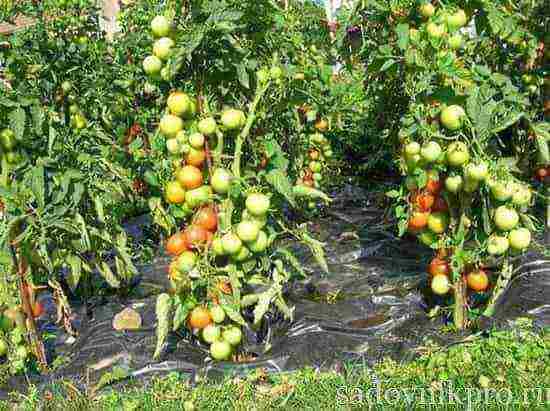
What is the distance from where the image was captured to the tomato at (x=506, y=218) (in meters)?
2.70

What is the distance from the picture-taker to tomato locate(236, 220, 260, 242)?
2.48 metres

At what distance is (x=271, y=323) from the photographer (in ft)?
10.1

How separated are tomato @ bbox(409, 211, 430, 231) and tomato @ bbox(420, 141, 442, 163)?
327 mm

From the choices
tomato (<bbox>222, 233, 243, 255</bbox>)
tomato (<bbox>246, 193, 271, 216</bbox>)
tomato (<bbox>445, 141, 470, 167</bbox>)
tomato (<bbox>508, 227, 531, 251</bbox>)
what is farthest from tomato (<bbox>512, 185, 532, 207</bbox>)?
tomato (<bbox>222, 233, 243, 255</bbox>)

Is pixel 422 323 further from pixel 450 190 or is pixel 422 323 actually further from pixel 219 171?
pixel 219 171

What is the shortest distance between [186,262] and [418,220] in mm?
1139

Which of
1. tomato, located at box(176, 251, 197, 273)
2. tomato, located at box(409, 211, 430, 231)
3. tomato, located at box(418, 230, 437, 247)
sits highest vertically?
tomato, located at box(409, 211, 430, 231)

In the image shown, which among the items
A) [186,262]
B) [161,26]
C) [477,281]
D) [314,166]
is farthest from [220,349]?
[314,166]

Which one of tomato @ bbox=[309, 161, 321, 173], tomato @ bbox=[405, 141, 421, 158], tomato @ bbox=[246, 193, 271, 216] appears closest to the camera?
tomato @ bbox=[246, 193, 271, 216]

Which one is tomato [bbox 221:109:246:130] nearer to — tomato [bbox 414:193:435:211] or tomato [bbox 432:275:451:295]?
tomato [bbox 414:193:435:211]

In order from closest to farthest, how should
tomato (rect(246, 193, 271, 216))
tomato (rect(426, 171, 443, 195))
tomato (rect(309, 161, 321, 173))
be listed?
1. tomato (rect(246, 193, 271, 216))
2. tomato (rect(426, 171, 443, 195))
3. tomato (rect(309, 161, 321, 173))

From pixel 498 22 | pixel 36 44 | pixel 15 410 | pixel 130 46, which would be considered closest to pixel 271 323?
pixel 15 410

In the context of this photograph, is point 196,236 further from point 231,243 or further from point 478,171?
point 478,171

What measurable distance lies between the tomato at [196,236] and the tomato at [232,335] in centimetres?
40
